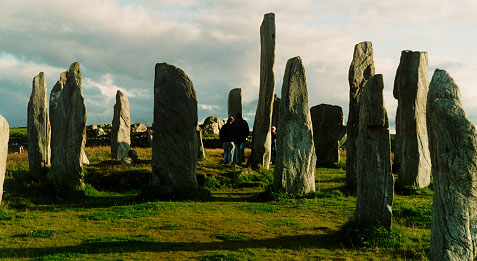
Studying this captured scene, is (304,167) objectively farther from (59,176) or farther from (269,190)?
(59,176)

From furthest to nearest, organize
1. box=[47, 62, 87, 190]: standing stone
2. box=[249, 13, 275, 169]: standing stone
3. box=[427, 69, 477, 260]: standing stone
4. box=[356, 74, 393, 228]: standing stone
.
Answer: box=[249, 13, 275, 169]: standing stone, box=[47, 62, 87, 190]: standing stone, box=[356, 74, 393, 228]: standing stone, box=[427, 69, 477, 260]: standing stone

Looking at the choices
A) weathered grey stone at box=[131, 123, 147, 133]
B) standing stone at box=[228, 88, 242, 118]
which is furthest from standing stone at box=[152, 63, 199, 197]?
weathered grey stone at box=[131, 123, 147, 133]

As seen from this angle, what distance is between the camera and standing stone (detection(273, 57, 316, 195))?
1597 cm

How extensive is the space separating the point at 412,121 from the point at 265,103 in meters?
8.21

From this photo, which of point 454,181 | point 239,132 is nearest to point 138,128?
point 239,132

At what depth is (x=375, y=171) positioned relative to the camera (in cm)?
1086

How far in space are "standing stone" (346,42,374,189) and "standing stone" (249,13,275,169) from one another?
572cm

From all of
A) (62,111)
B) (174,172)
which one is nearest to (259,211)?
(174,172)

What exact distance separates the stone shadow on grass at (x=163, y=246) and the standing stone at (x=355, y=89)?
701cm

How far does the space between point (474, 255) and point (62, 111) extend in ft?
50.3

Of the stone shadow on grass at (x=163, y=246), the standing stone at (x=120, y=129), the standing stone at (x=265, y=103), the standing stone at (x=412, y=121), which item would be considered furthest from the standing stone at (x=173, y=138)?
the standing stone at (x=120, y=129)

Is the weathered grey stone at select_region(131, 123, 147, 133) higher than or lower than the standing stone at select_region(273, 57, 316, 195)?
higher

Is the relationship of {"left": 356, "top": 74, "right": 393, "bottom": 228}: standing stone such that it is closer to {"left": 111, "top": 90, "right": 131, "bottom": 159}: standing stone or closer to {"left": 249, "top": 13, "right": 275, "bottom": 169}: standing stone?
{"left": 249, "top": 13, "right": 275, "bottom": 169}: standing stone

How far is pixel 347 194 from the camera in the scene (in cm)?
1750
